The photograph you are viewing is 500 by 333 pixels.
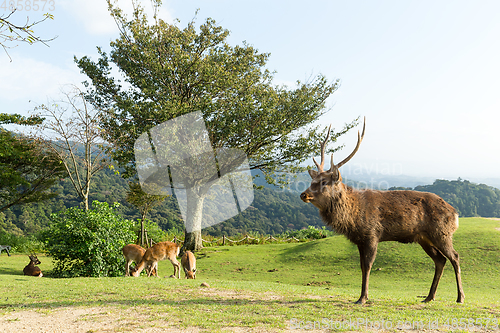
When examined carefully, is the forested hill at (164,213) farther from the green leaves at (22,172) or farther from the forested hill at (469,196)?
the forested hill at (469,196)

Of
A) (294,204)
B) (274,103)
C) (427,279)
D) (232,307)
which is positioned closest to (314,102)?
(274,103)

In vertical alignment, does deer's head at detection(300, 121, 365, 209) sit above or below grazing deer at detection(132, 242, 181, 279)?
above

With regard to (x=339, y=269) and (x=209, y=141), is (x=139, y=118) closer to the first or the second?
(x=209, y=141)

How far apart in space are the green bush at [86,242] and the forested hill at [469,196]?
1246 inches

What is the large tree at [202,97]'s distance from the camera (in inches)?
648

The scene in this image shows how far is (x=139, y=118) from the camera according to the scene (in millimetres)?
16578

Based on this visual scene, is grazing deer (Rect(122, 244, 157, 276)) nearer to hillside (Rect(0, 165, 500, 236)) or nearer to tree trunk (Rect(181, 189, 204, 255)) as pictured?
tree trunk (Rect(181, 189, 204, 255))

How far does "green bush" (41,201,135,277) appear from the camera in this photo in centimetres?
993

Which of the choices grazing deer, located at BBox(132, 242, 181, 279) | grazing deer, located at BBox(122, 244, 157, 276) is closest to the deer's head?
grazing deer, located at BBox(132, 242, 181, 279)

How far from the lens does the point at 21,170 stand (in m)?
22.8

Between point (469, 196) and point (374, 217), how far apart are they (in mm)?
36416

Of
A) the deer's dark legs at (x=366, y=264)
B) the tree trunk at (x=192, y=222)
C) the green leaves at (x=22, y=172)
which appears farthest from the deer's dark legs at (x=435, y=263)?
the green leaves at (x=22, y=172)

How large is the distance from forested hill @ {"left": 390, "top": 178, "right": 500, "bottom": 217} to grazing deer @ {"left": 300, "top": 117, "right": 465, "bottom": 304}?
31.1 m

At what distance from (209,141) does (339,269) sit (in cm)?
886
